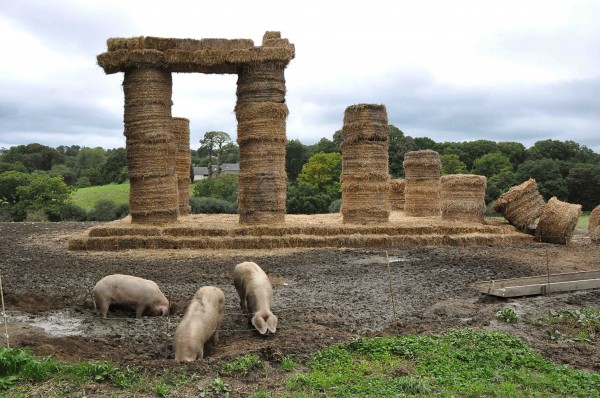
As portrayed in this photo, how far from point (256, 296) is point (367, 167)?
33.8 ft

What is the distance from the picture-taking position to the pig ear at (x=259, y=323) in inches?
276

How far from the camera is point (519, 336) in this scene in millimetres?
7043

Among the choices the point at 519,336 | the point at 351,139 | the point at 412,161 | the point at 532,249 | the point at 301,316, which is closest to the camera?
the point at 519,336

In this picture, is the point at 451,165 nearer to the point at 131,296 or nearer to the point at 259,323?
the point at 131,296

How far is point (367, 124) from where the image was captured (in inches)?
679

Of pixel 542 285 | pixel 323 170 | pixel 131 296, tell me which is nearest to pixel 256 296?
pixel 131 296

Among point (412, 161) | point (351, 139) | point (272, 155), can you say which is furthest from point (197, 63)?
point (412, 161)

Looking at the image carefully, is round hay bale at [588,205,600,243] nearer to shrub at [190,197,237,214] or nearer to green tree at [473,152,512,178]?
shrub at [190,197,237,214]

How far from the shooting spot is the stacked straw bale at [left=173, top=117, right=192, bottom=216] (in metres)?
21.0

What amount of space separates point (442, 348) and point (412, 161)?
15.9 m

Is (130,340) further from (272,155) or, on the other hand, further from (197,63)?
(197,63)

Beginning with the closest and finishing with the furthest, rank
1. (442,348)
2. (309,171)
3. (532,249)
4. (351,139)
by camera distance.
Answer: (442,348) → (532,249) → (351,139) → (309,171)

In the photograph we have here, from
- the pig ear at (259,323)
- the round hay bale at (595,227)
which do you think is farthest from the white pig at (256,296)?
the round hay bale at (595,227)

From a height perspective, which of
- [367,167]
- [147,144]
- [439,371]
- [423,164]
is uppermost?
[147,144]
